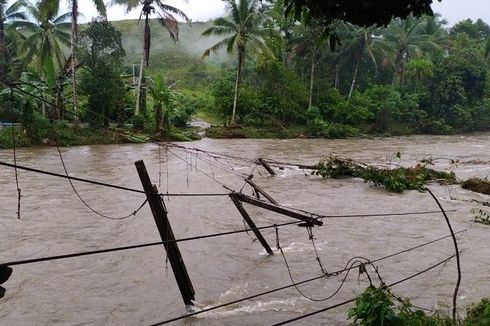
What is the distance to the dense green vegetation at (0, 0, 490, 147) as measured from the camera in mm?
24933

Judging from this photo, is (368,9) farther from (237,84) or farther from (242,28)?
(237,84)

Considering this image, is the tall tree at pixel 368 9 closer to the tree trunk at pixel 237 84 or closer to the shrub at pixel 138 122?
the shrub at pixel 138 122

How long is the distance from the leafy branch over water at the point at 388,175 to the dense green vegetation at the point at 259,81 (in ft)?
24.5

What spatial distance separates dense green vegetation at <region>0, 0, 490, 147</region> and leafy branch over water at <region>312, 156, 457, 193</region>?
747 cm

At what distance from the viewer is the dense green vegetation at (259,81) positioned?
24933 mm

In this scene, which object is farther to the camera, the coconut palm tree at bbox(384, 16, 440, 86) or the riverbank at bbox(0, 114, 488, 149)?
the coconut palm tree at bbox(384, 16, 440, 86)

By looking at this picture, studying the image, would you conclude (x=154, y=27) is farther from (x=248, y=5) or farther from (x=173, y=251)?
(x=173, y=251)

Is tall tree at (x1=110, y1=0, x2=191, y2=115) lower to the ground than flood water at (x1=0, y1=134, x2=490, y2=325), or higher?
higher

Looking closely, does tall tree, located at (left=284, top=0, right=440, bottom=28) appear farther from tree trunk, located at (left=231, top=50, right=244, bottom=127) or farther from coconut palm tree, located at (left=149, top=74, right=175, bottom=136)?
tree trunk, located at (left=231, top=50, right=244, bottom=127)

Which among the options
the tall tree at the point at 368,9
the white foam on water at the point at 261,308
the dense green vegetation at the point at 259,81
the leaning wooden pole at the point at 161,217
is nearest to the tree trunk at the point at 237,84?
the dense green vegetation at the point at 259,81

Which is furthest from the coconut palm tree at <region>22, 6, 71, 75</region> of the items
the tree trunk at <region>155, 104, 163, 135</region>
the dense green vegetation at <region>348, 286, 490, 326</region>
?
the dense green vegetation at <region>348, 286, 490, 326</region>

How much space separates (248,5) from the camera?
92.2 ft

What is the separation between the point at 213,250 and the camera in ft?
27.7

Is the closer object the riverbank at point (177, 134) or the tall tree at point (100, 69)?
the riverbank at point (177, 134)
